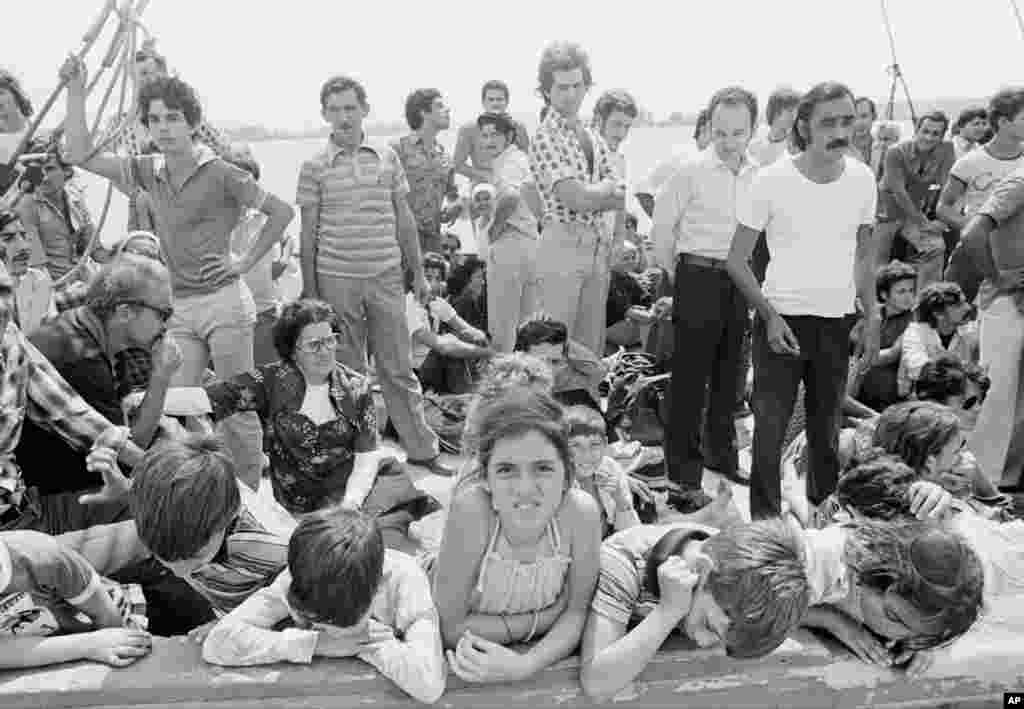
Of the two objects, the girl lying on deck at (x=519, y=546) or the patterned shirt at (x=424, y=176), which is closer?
the girl lying on deck at (x=519, y=546)

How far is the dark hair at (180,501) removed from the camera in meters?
2.12

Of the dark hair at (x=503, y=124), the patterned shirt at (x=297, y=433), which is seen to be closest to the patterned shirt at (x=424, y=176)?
the dark hair at (x=503, y=124)

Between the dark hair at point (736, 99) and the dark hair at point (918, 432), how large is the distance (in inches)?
53.6

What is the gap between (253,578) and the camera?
231 centimetres

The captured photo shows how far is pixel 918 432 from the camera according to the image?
9.67 feet

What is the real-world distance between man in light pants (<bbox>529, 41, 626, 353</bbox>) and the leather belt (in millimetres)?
467

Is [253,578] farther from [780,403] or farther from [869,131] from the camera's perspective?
[869,131]

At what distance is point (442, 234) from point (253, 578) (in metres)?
4.77

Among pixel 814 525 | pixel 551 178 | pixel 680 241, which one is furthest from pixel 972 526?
pixel 551 178

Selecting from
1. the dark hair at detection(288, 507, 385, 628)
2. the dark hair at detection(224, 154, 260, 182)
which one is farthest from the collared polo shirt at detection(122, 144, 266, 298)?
the dark hair at detection(288, 507, 385, 628)

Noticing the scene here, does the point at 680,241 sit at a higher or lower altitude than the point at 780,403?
higher

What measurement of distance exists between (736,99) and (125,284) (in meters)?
2.26

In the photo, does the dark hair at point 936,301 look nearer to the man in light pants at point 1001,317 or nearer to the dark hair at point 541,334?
the man in light pants at point 1001,317

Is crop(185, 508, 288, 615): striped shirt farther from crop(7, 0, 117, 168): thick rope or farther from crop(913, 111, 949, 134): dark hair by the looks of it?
crop(913, 111, 949, 134): dark hair
